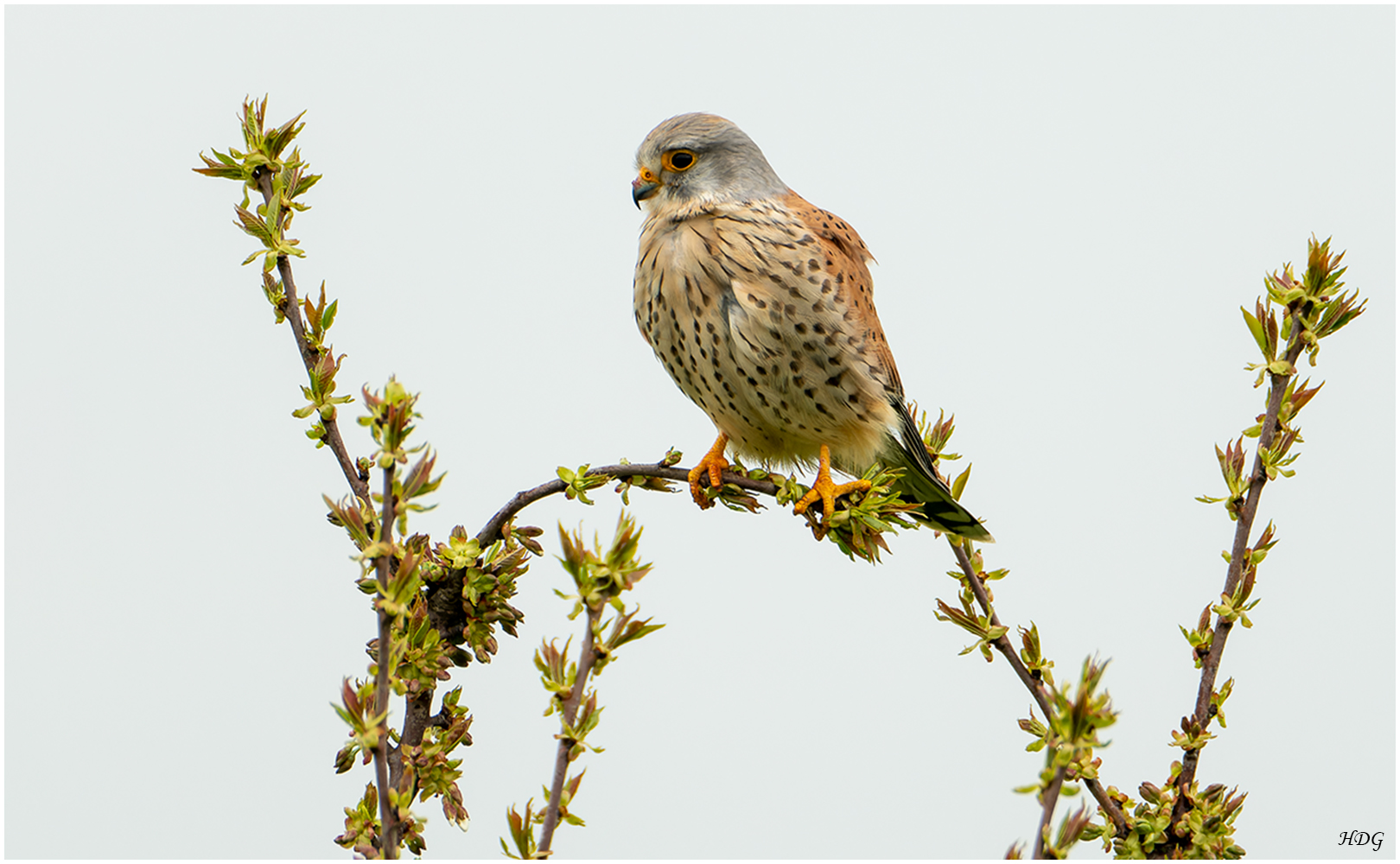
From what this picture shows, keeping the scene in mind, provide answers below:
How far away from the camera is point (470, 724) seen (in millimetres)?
1818

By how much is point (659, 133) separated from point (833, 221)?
40cm

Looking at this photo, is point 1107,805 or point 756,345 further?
point 756,345

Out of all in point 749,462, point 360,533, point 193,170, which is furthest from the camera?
point 749,462

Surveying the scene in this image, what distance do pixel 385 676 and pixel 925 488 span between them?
4.14 feet

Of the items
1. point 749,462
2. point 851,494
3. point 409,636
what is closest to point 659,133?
point 749,462

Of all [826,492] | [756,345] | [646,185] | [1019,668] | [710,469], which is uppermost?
[646,185]

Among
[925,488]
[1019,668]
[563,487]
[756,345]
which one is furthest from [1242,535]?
[563,487]

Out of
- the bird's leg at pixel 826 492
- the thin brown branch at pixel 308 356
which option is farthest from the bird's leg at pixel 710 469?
the thin brown branch at pixel 308 356

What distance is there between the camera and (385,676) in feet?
4.40

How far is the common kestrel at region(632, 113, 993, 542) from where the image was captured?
7.41 ft

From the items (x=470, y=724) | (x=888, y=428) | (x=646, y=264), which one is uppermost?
(x=646, y=264)

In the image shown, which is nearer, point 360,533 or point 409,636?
point 360,533

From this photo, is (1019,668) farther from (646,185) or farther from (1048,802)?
(646,185)

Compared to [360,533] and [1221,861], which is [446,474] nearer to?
[360,533]
